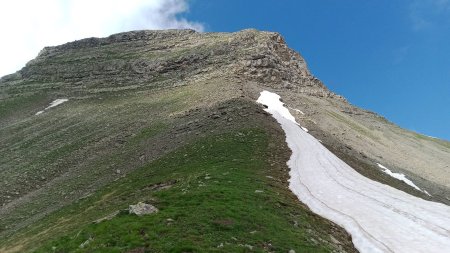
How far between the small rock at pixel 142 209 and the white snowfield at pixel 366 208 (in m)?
12.5

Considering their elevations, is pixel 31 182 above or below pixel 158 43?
below

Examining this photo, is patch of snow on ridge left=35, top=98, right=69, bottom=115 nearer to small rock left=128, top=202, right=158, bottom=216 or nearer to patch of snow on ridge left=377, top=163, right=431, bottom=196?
patch of snow on ridge left=377, top=163, right=431, bottom=196

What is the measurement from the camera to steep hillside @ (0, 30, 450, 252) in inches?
990

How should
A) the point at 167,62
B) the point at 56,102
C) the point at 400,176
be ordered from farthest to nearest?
the point at 167,62, the point at 56,102, the point at 400,176

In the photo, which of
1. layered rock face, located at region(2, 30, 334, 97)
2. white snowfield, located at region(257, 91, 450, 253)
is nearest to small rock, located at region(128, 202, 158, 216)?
white snowfield, located at region(257, 91, 450, 253)

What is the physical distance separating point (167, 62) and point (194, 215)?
7922 cm

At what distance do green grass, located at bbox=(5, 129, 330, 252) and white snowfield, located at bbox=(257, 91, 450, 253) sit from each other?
281 cm

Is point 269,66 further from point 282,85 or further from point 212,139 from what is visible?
point 212,139

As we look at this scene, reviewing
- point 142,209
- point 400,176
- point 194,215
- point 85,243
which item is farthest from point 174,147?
point 85,243

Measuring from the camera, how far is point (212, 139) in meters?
52.0

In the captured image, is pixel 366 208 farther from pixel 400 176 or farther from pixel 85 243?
pixel 400 176

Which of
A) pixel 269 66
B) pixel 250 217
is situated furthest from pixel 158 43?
pixel 250 217

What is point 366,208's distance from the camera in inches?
1293

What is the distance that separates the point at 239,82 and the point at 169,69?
24.5 metres
